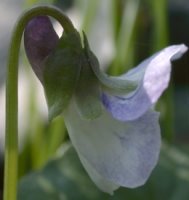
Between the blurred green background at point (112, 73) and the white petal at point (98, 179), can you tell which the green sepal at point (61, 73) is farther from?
the blurred green background at point (112, 73)

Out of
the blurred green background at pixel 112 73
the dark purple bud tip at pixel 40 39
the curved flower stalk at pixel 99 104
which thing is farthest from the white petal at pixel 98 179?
the blurred green background at pixel 112 73

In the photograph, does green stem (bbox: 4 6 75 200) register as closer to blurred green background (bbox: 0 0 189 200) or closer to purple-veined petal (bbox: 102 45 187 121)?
purple-veined petal (bbox: 102 45 187 121)

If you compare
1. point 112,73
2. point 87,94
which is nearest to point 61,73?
point 87,94

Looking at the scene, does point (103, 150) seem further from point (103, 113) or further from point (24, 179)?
point (24, 179)

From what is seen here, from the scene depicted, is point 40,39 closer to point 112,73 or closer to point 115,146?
point 115,146

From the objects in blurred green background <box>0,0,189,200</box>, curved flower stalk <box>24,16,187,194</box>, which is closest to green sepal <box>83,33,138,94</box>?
curved flower stalk <box>24,16,187,194</box>

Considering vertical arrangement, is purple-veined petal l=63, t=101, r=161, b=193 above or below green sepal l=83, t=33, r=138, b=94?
below

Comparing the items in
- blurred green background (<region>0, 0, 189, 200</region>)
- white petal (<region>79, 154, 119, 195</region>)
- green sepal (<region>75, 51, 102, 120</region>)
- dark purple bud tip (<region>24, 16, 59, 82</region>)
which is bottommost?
blurred green background (<region>0, 0, 189, 200</region>)
